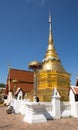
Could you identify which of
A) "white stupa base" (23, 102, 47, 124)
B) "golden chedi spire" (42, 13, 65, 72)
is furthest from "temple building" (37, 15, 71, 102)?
"white stupa base" (23, 102, 47, 124)

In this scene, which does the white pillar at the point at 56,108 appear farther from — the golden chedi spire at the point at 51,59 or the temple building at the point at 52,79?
the golden chedi spire at the point at 51,59

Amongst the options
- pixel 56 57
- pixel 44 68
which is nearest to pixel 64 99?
pixel 44 68

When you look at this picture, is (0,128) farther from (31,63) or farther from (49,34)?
(49,34)

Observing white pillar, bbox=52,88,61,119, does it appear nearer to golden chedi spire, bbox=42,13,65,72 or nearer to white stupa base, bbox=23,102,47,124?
white stupa base, bbox=23,102,47,124

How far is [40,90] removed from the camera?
64.0 ft

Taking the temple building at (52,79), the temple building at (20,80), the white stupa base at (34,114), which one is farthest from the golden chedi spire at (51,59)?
the white stupa base at (34,114)

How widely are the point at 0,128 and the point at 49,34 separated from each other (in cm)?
1687

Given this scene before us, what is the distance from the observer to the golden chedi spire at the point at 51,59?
21.5m

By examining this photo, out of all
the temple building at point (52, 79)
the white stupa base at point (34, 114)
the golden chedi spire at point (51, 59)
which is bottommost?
the white stupa base at point (34, 114)

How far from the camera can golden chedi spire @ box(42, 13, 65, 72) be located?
21484mm

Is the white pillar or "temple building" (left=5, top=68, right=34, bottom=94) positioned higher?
"temple building" (left=5, top=68, right=34, bottom=94)

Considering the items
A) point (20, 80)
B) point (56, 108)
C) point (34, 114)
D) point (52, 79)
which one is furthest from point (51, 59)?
point (34, 114)

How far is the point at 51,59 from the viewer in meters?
22.3

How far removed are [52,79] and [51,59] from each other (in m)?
3.09
